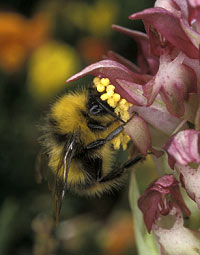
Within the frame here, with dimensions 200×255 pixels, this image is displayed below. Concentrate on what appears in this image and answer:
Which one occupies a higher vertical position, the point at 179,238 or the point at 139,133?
the point at 139,133

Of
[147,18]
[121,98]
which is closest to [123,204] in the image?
[121,98]

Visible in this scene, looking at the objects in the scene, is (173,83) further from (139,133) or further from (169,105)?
A: (139,133)

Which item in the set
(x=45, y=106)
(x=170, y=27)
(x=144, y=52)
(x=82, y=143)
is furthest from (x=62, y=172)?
(x=45, y=106)

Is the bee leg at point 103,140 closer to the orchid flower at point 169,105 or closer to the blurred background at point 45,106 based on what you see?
the orchid flower at point 169,105

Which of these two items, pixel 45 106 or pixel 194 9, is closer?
pixel 194 9

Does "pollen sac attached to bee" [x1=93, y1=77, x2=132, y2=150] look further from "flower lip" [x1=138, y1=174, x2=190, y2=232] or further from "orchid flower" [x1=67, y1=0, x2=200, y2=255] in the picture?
"flower lip" [x1=138, y1=174, x2=190, y2=232]
